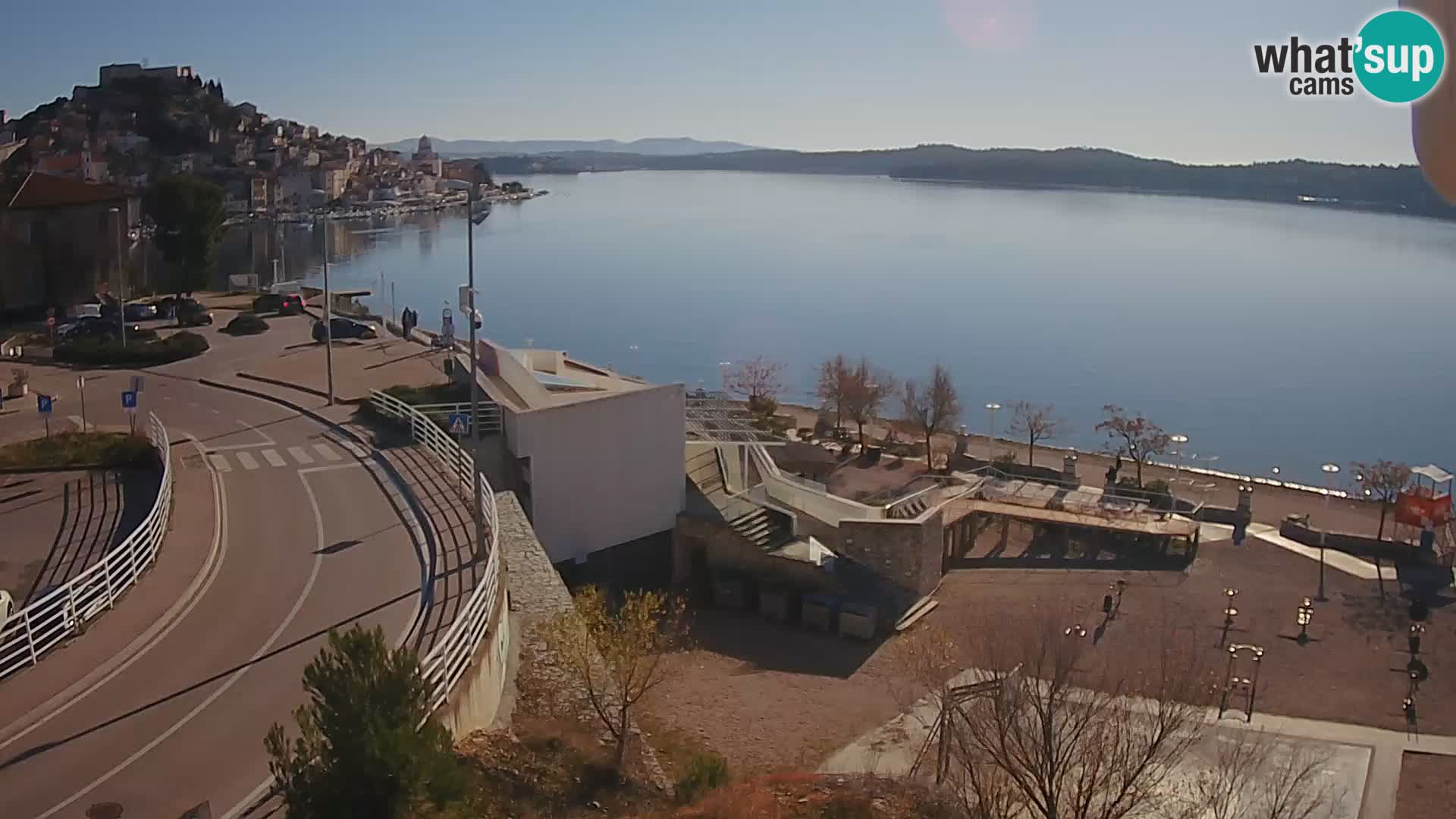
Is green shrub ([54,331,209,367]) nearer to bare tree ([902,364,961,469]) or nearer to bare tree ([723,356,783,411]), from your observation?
bare tree ([723,356,783,411])

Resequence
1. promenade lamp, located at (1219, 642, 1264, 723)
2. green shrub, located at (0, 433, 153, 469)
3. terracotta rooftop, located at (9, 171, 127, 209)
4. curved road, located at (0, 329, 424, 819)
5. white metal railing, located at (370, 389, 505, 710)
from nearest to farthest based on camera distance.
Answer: curved road, located at (0, 329, 424, 819) → white metal railing, located at (370, 389, 505, 710) → promenade lamp, located at (1219, 642, 1264, 723) → green shrub, located at (0, 433, 153, 469) → terracotta rooftop, located at (9, 171, 127, 209)

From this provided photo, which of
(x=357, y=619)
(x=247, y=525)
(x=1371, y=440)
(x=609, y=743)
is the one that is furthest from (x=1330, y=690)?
(x=1371, y=440)

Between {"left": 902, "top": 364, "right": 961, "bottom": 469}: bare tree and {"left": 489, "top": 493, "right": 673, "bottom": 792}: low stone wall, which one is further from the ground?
{"left": 489, "top": 493, "right": 673, "bottom": 792}: low stone wall

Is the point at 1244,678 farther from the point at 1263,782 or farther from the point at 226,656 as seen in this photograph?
the point at 226,656

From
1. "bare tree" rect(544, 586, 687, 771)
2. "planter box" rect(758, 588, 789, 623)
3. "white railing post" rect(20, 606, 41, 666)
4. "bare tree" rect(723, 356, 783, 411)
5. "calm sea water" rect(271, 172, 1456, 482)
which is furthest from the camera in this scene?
"calm sea water" rect(271, 172, 1456, 482)

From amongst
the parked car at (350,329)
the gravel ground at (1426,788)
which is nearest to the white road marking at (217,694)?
the gravel ground at (1426,788)

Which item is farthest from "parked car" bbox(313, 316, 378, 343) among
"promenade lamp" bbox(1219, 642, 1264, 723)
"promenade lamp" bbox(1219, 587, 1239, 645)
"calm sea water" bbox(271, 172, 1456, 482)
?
"promenade lamp" bbox(1219, 642, 1264, 723)

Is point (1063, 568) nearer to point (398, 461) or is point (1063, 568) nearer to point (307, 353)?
point (398, 461)
